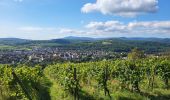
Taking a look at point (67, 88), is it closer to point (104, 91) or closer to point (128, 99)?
point (104, 91)

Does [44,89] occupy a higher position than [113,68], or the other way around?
[113,68]

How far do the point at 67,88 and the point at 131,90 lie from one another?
6.97 metres

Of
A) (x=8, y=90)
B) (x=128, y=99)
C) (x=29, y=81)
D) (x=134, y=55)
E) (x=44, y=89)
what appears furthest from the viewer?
(x=134, y=55)

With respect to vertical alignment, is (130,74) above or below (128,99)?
above

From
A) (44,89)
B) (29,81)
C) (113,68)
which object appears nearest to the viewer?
(29,81)

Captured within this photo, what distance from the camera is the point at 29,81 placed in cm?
3288

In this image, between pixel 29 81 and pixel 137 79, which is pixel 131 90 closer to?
pixel 137 79

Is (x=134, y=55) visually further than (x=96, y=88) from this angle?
Yes

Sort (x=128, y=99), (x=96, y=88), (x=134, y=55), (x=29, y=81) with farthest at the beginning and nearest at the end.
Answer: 1. (x=134, y=55)
2. (x=29, y=81)
3. (x=96, y=88)
4. (x=128, y=99)

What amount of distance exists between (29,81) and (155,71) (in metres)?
15.9

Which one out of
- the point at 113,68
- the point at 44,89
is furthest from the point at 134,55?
the point at 44,89

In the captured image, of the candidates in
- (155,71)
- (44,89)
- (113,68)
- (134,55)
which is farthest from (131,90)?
(134,55)

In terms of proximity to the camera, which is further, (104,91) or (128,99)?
(104,91)

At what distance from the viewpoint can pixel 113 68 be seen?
37938 mm
